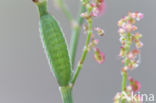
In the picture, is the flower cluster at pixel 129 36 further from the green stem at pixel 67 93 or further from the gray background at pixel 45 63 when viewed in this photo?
the gray background at pixel 45 63

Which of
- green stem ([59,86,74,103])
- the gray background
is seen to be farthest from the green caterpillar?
the gray background

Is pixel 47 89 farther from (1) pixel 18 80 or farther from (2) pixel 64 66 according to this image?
(2) pixel 64 66

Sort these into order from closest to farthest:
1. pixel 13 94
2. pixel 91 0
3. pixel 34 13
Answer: pixel 91 0, pixel 13 94, pixel 34 13

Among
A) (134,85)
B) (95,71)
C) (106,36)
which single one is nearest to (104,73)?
(95,71)

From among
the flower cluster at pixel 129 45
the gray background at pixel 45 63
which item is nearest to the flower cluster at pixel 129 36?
the flower cluster at pixel 129 45

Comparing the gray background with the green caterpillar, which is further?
the gray background

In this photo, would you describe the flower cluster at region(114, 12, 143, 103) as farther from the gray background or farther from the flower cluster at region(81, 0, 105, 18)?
the gray background
